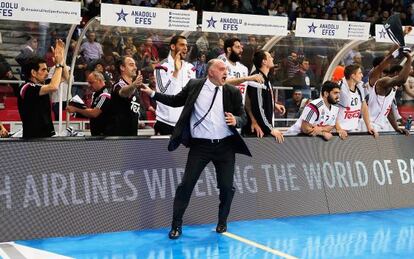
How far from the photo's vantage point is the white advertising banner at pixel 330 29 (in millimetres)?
13202

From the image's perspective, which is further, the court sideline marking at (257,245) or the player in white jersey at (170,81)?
the player in white jersey at (170,81)

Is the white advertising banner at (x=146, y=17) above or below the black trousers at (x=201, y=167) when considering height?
above

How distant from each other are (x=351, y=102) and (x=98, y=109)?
3951mm

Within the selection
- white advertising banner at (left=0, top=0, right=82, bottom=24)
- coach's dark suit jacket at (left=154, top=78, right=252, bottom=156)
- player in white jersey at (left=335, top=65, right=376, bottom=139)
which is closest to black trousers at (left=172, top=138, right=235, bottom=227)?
coach's dark suit jacket at (left=154, top=78, right=252, bottom=156)

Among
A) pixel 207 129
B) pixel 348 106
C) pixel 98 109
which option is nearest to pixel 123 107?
pixel 98 109

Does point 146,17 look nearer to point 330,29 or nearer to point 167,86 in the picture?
point 167,86

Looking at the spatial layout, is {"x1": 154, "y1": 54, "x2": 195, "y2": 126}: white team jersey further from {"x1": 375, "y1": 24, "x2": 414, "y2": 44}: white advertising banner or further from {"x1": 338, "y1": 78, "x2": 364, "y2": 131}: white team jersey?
{"x1": 375, "y1": 24, "x2": 414, "y2": 44}: white advertising banner

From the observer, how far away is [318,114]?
937 cm

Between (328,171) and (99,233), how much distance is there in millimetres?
3581

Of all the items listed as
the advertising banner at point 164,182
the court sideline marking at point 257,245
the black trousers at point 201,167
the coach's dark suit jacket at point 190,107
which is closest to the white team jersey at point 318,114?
the advertising banner at point 164,182

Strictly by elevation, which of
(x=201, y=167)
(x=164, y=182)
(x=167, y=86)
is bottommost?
(x=164, y=182)

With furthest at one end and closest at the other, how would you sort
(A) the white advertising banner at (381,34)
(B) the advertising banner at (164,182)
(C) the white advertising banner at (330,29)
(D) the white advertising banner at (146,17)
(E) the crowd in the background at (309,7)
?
(E) the crowd in the background at (309,7) → (A) the white advertising banner at (381,34) → (C) the white advertising banner at (330,29) → (D) the white advertising banner at (146,17) → (B) the advertising banner at (164,182)

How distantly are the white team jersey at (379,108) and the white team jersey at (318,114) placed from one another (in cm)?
115

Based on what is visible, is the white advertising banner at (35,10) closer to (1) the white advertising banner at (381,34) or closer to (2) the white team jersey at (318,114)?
(2) the white team jersey at (318,114)
